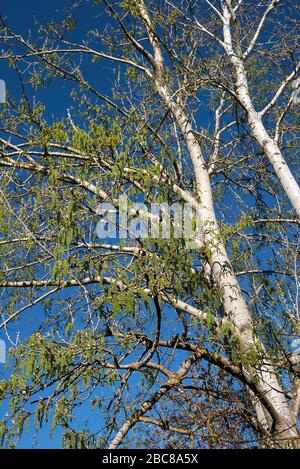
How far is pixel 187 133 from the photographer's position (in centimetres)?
540

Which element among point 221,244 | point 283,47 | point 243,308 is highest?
point 283,47

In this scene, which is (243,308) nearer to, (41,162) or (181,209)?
(181,209)

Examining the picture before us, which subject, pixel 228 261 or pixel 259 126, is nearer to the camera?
pixel 228 261

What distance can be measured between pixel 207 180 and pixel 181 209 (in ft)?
3.18

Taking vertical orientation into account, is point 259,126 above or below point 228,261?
above

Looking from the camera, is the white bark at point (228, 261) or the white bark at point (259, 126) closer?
the white bark at point (228, 261)

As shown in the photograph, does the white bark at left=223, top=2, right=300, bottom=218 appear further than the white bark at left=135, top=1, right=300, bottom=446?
Yes
